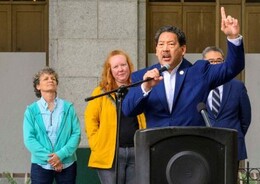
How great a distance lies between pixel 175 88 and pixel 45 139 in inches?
103

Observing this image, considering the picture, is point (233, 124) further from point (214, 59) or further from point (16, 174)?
point (16, 174)

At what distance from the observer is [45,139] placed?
26.6 feet

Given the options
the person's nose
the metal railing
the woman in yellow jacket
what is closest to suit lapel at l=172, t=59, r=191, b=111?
the person's nose

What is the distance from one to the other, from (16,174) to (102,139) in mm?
4126

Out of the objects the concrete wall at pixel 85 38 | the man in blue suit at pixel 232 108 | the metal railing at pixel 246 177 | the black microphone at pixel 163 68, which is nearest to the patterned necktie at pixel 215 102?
the man in blue suit at pixel 232 108

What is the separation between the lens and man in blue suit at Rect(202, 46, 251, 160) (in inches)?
319

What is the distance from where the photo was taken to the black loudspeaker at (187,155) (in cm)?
507

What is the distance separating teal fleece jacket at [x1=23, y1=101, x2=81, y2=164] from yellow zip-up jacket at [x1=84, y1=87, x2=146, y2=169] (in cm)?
27

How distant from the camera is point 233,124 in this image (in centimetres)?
812

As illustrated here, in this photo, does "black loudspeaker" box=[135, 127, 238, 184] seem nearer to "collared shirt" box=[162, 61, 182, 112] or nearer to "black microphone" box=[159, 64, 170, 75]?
"black microphone" box=[159, 64, 170, 75]

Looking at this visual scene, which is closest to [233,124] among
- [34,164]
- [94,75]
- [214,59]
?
[214,59]

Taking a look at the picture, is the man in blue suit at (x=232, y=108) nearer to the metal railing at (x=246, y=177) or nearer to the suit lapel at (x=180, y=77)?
the metal railing at (x=246, y=177)

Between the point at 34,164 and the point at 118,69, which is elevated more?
the point at 118,69

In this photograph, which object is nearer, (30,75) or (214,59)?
(214,59)
